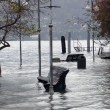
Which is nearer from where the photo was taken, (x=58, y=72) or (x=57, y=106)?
(x=57, y=106)

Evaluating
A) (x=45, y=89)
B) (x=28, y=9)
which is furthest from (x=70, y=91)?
(x=28, y=9)

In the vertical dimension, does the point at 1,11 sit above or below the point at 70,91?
above

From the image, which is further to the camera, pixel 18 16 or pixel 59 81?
pixel 18 16

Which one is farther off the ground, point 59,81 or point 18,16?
point 18,16

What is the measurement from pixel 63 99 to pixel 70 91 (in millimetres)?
3432

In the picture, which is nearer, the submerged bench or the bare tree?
the submerged bench

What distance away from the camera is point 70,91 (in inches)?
960

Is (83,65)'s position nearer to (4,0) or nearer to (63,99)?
(4,0)

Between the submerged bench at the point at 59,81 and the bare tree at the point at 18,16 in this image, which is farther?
the bare tree at the point at 18,16

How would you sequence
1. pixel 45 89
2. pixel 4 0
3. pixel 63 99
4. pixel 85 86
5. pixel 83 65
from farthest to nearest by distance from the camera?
pixel 83 65 < pixel 4 0 < pixel 85 86 < pixel 45 89 < pixel 63 99

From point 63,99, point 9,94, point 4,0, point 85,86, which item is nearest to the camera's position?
point 63,99

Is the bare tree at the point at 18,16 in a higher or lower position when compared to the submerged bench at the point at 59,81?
higher

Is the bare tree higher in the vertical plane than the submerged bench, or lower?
higher

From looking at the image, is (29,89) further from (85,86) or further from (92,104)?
(92,104)
